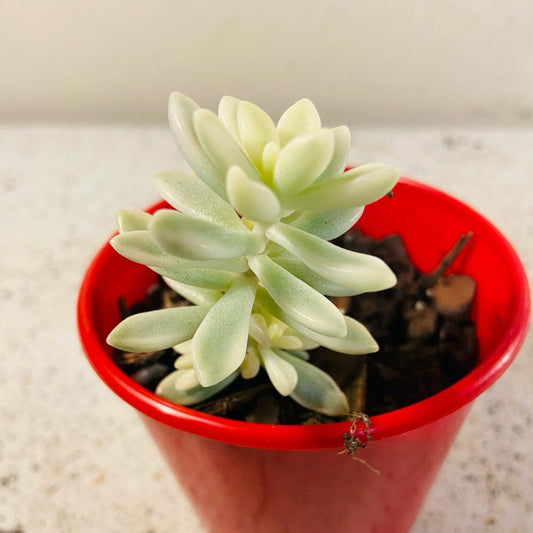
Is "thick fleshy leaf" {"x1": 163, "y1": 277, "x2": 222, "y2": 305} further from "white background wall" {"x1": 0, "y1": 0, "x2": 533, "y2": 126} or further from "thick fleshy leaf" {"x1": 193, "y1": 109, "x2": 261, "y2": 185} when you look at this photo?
"white background wall" {"x1": 0, "y1": 0, "x2": 533, "y2": 126}

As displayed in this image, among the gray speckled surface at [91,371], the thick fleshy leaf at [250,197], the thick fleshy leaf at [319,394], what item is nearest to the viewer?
the thick fleshy leaf at [250,197]

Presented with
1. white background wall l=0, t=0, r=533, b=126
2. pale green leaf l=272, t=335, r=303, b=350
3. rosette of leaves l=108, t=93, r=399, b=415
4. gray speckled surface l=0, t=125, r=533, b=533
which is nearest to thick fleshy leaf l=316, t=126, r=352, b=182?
rosette of leaves l=108, t=93, r=399, b=415

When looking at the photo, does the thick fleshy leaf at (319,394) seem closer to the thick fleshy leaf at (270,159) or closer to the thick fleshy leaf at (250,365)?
the thick fleshy leaf at (250,365)

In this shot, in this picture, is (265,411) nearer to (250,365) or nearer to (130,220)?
(250,365)

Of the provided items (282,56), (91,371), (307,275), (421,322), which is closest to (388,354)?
(421,322)

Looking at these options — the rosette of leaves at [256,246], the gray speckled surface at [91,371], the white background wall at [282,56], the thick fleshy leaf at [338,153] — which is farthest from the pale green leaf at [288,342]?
the white background wall at [282,56]

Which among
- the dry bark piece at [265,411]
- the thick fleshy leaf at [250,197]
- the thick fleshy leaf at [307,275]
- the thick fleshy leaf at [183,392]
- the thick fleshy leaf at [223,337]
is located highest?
the thick fleshy leaf at [250,197]
